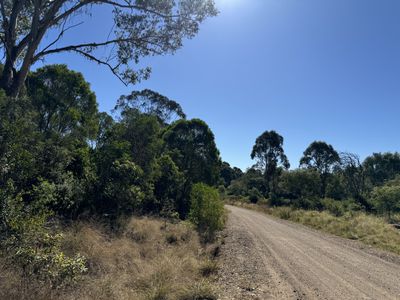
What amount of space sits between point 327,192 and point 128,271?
197ft

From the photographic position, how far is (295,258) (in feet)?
38.2

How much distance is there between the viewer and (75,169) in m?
14.4

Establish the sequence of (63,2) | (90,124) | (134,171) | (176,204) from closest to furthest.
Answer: (63,2)
(134,171)
(90,124)
(176,204)

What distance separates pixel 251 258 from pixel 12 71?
372 inches

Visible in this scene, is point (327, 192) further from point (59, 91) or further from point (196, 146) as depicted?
point (59, 91)

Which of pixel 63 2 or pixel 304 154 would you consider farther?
pixel 304 154

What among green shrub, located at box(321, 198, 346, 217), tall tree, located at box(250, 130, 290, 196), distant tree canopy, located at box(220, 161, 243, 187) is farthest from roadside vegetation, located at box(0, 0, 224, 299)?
distant tree canopy, located at box(220, 161, 243, 187)

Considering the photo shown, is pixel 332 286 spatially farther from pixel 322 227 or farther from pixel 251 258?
pixel 322 227

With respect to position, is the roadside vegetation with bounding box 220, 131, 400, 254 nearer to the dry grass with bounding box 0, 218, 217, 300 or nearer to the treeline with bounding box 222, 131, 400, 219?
the treeline with bounding box 222, 131, 400, 219

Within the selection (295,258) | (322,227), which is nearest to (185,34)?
(295,258)

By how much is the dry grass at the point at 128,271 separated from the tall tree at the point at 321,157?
63.5 metres

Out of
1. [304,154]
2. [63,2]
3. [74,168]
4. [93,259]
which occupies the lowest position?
[93,259]

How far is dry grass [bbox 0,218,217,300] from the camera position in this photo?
508cm

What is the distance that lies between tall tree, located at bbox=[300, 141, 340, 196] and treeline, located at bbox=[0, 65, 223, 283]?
4081 cm
